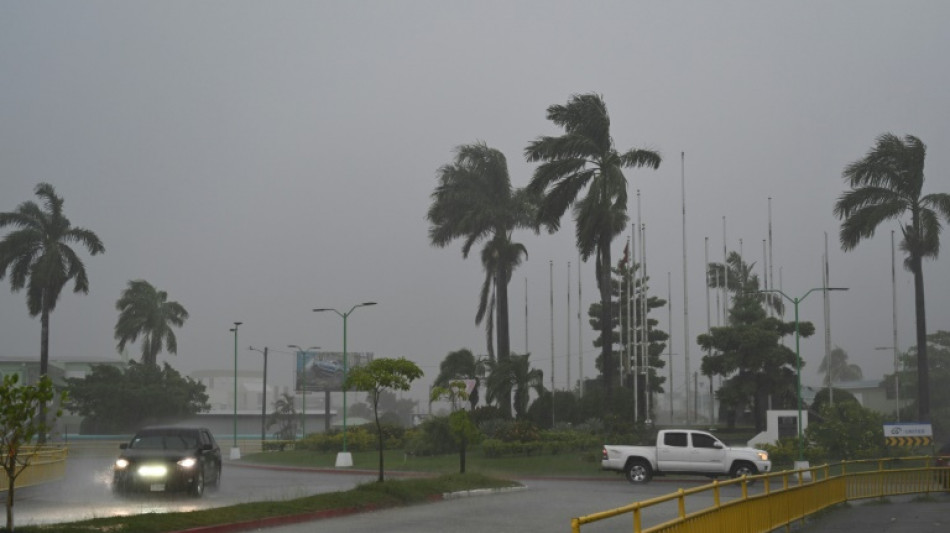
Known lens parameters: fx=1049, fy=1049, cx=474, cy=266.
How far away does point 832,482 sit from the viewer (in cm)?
2325

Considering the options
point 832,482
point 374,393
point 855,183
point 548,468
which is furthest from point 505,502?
point 855,183

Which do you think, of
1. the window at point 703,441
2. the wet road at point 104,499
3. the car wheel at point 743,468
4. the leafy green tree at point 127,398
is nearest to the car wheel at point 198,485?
the wet road at point 104,499

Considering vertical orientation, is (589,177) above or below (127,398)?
above

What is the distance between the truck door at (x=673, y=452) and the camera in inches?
1359

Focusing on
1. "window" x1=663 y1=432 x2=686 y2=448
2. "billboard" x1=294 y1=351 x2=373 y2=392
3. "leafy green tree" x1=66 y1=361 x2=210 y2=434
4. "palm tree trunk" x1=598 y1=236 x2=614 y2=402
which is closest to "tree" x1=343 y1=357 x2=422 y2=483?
"window" x1=663 y1=432 x2=686 y2=448

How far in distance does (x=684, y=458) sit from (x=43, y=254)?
45.8m

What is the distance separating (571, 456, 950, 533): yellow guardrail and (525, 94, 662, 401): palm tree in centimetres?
2198

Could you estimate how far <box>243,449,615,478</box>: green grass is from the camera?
40.8 meters

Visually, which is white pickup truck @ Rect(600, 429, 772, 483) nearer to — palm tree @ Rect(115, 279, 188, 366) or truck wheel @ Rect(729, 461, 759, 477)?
truck wheel @ Rect(729, 461, 759, 477)

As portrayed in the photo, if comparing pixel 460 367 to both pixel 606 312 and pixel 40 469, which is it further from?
pixel 40 469

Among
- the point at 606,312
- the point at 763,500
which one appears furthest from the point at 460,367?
the point at 763,500

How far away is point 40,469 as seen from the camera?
3056 centimetres

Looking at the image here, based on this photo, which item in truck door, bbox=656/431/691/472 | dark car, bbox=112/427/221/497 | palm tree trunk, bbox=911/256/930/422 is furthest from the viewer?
palm tree trunk, bbox=911/256/930/422

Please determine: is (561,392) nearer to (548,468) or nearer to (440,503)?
(548,468)
